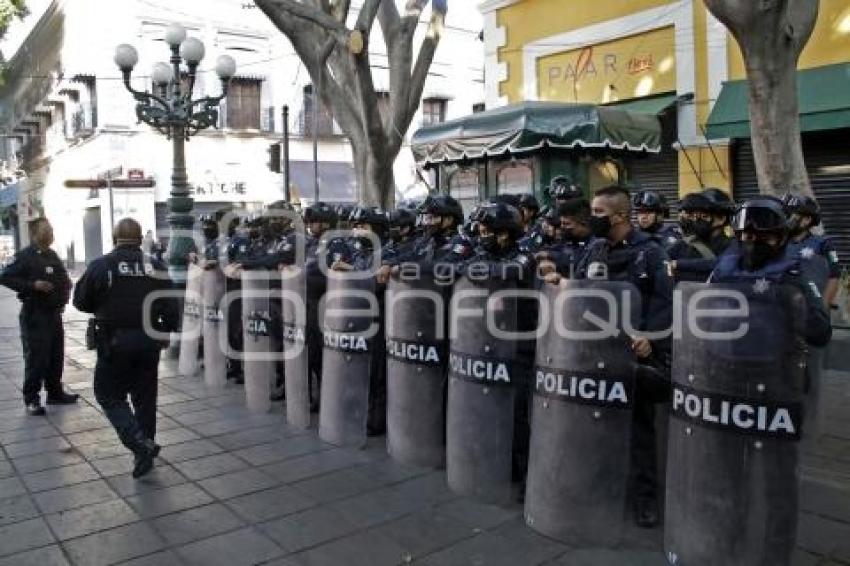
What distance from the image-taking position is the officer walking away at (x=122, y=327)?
16.4 feet

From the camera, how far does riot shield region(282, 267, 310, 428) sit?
6094 millimetres

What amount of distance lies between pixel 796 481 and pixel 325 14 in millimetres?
7250

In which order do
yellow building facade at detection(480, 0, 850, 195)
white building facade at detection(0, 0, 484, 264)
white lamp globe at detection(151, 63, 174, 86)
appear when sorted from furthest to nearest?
white building facade at detection(0, 0, 484, 264) → white lamp globe at detection(151, 63, 174, 86) → yellow building facade at detection(480, 0, 850, 195)

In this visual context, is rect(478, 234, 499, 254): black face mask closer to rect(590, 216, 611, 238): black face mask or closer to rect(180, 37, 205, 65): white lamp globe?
rect(590, 216, 611, 238): black face mask

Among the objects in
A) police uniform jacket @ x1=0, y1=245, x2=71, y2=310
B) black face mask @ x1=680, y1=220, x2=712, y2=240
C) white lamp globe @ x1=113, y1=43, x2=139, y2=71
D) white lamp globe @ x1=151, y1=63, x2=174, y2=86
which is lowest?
police uniform jacket @ x1=0, y1=245, x2=71, y2=310

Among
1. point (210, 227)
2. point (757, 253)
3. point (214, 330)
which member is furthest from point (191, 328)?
point (757, 253)

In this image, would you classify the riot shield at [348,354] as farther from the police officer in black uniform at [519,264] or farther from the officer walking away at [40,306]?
the officer walking away at [40,306]

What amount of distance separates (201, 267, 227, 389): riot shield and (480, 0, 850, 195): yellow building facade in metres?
6.88

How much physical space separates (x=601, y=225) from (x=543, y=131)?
510 centimetres

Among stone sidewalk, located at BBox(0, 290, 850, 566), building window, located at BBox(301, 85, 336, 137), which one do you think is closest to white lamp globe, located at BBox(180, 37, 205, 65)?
stone sidewalk, located at BBox(0, 290, 850, 566)

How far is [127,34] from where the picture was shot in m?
24.6

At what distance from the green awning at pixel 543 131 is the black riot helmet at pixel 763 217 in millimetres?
5795

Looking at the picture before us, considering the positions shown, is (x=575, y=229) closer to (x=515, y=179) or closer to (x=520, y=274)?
(x=520, y=274)

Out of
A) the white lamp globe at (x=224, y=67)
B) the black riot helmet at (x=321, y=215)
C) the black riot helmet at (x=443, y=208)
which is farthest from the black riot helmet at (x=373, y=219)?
the white lamp globe at (x=224, y=67)
